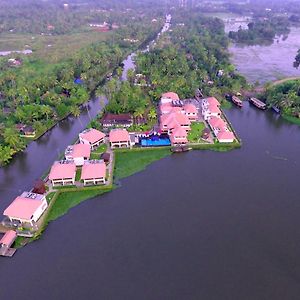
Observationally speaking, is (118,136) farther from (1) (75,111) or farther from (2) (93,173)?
(1) (75,111)

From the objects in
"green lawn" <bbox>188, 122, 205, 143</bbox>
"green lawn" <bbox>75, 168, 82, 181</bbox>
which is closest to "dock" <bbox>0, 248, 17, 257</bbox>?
"green lawn" <bbox>75, 168, 82, 181</bbox>

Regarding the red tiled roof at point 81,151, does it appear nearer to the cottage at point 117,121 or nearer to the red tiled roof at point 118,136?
the red tiled roof at point 118,136

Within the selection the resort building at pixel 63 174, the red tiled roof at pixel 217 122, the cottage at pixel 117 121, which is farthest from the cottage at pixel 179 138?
the resort building at pixel 63 174

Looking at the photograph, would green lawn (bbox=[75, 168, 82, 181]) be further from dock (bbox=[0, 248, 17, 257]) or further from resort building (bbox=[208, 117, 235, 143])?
resort building (bbox=[208, 117, 235, 143])

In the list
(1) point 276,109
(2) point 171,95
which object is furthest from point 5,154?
(1) point 276,109

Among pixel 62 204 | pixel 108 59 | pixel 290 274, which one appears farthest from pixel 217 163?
pixel 108 59

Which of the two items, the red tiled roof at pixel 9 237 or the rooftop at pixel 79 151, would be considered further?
the rooftop at pixel 79 151
